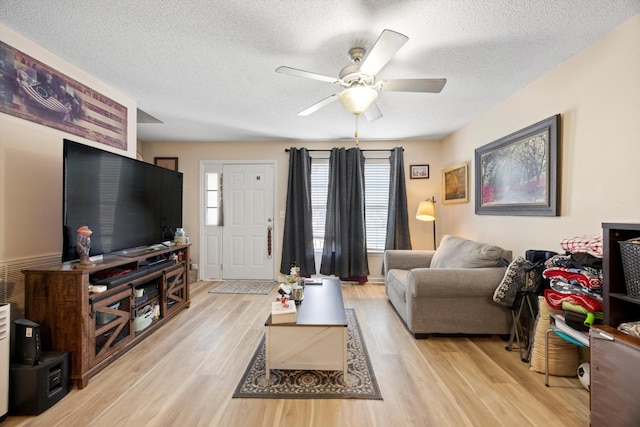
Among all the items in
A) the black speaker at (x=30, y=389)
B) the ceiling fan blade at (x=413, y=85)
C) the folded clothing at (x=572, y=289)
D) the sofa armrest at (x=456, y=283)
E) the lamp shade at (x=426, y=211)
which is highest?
the ceiling fan blade at (x=413, y=85)

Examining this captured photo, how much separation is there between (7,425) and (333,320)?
191 cm

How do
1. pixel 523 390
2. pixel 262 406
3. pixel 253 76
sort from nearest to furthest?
pixel 262 406 → pixel 523 390 → pixel 253 76

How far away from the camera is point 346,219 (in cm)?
444

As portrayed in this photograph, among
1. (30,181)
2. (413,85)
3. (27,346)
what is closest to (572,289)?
(413,85)

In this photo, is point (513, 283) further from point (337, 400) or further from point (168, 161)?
point (168, 161)

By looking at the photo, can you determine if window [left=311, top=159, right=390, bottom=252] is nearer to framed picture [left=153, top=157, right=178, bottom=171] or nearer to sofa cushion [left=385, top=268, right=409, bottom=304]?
sofa cushion [left=385, top=268, right=409, bottom=304]

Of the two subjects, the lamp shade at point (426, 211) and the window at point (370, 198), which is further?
the window at point (370, 198)

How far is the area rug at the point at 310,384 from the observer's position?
177cm

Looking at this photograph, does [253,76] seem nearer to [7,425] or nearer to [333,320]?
[333,320]

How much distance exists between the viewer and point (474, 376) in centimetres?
198

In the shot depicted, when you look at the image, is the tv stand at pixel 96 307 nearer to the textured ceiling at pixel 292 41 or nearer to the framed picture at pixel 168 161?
the textured ceiling at pixel 292 41

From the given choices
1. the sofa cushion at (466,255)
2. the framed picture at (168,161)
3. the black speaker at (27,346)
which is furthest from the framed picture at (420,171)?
the black speaker at (27,346)

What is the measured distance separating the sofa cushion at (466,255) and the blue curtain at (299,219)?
192cm

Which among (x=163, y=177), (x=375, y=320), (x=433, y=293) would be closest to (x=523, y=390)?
(x=433, y=293)
